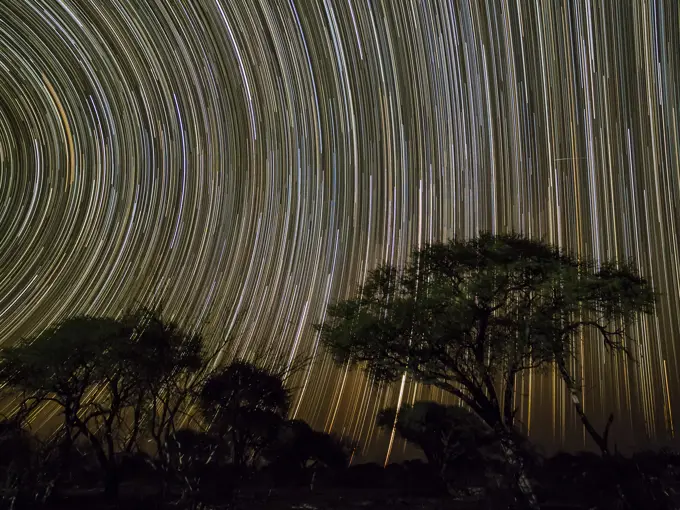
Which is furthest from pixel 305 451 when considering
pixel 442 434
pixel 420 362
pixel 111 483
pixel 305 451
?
pixel 420 362

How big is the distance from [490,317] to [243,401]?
18649 mm

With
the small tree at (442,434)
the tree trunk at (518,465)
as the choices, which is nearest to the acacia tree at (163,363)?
the tree trunk at (518,465)

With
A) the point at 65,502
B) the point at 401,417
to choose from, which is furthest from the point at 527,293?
the point at 401,417

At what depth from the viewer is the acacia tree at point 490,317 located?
17516 mm

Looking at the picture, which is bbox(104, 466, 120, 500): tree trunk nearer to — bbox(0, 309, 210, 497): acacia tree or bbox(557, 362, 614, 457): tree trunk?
bbox(0, 309, 210, 497): acacia tree

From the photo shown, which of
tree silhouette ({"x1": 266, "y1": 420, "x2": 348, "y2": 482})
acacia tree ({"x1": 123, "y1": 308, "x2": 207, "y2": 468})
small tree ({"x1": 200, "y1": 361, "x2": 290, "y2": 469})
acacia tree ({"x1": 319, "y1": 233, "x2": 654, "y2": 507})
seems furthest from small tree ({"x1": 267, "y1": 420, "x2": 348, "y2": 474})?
acacia tree ({"x1": 319, "y1": 233, "x2": 654, "y2": 507})

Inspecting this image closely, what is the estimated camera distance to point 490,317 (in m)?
18.7

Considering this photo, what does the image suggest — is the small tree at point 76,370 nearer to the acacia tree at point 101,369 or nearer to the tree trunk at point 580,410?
the acacia tree at point 101,369

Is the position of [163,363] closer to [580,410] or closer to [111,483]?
[111,483]

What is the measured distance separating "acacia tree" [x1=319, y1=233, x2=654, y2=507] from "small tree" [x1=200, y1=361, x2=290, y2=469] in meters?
12.0

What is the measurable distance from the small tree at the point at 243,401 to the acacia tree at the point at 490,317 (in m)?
12.0

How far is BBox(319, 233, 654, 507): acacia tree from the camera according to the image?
17.5 meters

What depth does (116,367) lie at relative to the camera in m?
22.1

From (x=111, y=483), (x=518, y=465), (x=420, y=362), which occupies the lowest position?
(x=111, y=483)
